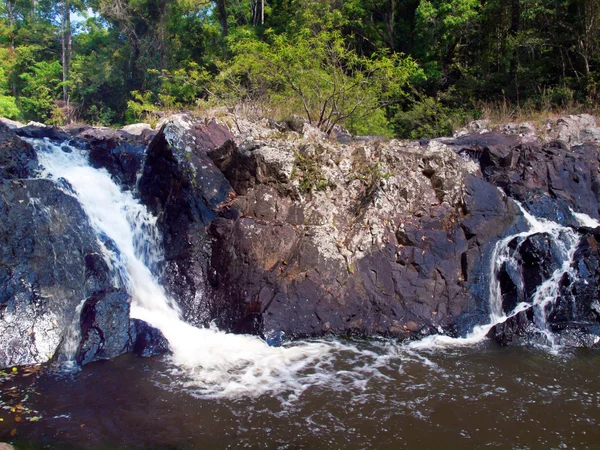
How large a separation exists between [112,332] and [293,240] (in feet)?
10.7

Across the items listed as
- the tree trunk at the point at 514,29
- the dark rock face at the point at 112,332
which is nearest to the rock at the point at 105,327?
the dark rock face at the point at 112,332

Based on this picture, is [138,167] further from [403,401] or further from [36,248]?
[403,401]

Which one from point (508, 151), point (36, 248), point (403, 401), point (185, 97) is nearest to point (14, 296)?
point (36, 248)

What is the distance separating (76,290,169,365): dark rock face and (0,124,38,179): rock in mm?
3094

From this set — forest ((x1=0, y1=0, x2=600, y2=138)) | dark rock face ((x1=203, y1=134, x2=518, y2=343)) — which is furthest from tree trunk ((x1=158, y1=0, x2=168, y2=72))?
dark rock face ((x1=203, y1=134, x2=518, y2=343))

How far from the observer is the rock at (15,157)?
8523 mm

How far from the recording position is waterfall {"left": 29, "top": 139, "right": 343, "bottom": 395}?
6.19 meters

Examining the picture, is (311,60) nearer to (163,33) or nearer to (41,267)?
(41,267)

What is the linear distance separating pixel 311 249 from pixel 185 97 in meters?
15.0

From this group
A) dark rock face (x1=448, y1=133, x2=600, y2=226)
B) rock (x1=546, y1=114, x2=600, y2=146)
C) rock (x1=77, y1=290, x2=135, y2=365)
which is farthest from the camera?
rock (x1=546, y1=114, x2=600, y2=146)

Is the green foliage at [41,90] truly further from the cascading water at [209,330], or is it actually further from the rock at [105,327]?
the rock at [105,327]

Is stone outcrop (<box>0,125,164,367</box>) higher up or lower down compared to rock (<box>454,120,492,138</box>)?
lower down

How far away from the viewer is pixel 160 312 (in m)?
8.00

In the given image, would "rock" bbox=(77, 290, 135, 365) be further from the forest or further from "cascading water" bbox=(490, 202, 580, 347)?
the forest
